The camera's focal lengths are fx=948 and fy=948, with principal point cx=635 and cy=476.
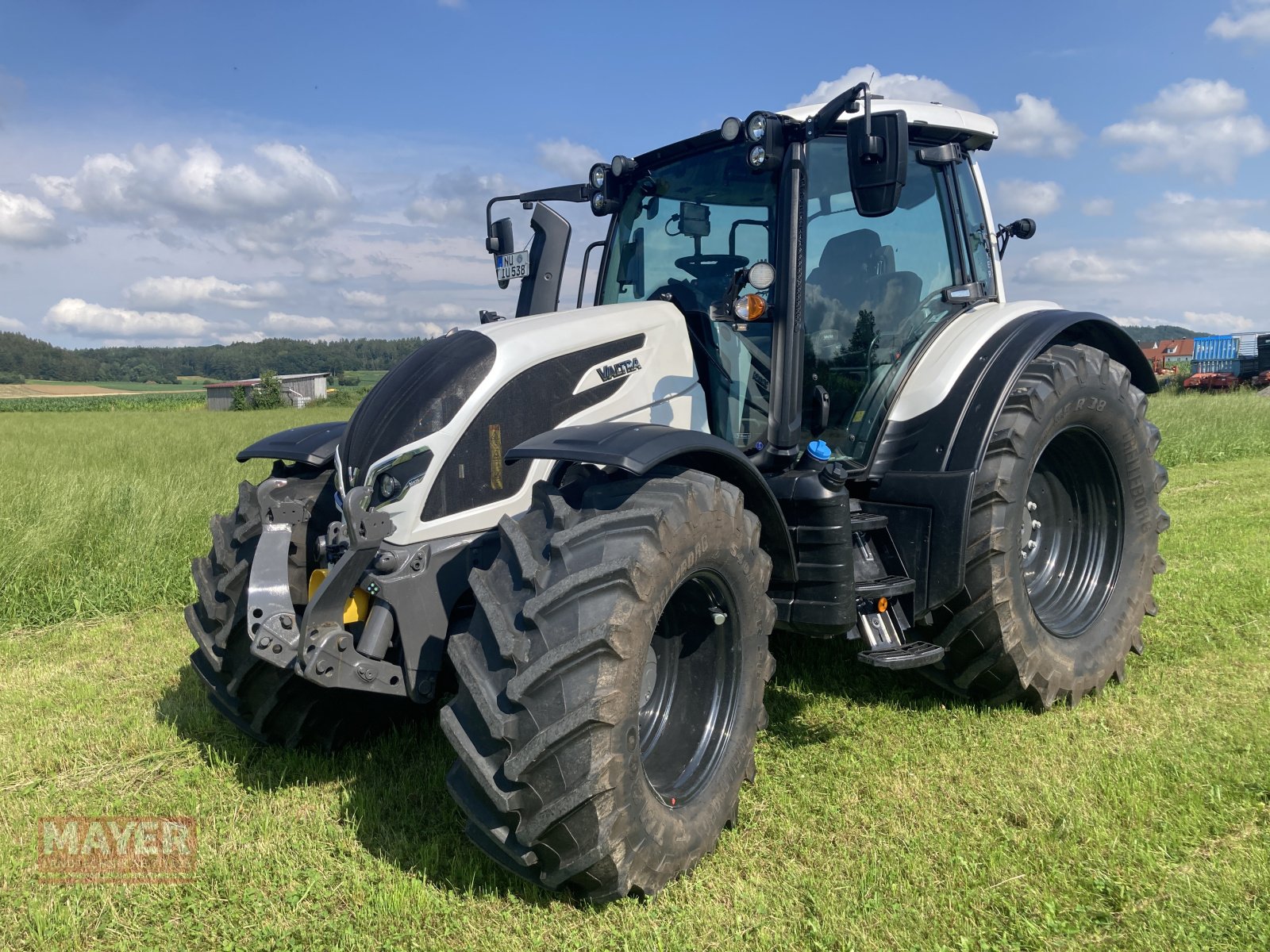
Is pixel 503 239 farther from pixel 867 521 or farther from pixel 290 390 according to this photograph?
pixel 290 390

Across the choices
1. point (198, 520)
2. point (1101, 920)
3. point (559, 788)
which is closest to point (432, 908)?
point (559, 788)

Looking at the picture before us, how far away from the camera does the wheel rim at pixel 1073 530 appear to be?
452cm

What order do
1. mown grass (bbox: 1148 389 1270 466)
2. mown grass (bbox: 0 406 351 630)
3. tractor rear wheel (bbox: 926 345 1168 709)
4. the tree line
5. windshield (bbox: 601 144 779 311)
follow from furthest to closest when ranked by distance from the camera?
the tree line
mown grass (bbox: 1148 389 1270 466)
mown grass (bbox: 0 406 351 630)
windshield (bbox: 601 144 779 311)
tractor rear wheel (bbox: 926 345 1168 709)

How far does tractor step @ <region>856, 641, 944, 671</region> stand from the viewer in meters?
3.45

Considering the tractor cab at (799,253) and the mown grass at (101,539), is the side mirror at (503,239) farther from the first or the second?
the mown grass at (101,539)

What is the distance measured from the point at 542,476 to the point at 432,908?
1407mm

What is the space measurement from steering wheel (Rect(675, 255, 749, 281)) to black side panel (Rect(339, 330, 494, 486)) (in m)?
1.14

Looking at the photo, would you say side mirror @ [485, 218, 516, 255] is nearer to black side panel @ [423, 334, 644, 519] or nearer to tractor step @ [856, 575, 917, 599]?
black side panel @ [423, 334, 644, 519]

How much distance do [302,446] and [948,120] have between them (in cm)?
326

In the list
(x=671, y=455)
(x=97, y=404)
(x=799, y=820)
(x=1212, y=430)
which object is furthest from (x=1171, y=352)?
(x=97, y=404)

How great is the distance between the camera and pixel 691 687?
125 inches

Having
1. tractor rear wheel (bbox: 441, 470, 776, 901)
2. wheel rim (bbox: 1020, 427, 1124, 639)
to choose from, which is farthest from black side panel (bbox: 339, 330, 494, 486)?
wheel rim (bbox: 1020, 427, 1124, 639)

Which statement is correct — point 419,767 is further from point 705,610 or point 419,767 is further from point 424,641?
point 705,610

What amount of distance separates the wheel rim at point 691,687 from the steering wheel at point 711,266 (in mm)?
1517
